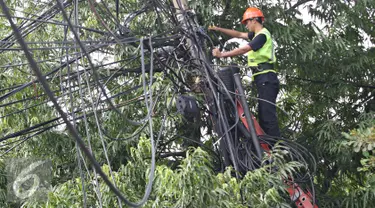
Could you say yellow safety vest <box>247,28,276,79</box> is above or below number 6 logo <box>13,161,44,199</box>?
above

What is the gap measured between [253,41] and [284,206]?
1.69m

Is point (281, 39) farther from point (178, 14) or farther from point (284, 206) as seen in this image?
point (284, 206)

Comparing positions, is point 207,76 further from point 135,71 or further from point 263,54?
point 135,71

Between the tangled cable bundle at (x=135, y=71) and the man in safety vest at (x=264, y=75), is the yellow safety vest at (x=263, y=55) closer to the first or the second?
the man in safety vest at (x=264, y=75)

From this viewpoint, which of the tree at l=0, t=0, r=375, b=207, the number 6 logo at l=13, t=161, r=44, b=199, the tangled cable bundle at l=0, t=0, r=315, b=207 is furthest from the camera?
the number 6 logo at l=13, t=161, r=44, b=199

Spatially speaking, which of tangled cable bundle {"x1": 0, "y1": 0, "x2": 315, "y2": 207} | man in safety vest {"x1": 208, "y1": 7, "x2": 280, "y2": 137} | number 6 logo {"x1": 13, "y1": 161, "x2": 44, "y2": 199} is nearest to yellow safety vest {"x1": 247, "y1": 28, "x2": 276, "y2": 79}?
man in safety vest {"x1": 208, "y1": 7, "x2": 280, "y2": 137}

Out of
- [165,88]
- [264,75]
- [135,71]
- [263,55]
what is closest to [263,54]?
[263,55]

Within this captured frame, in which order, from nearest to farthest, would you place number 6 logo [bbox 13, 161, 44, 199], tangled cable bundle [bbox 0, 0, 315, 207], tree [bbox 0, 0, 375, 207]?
1. tangled cable bundle [bbox 0, 0, 315, 207]
2. tree [bbox 0, 0, 375, 207]
3. number 6 logo [bbox 13, 161, 44, 199]

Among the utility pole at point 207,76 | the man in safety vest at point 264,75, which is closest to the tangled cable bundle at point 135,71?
the utility pole at point 207,76

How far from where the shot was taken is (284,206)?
5656 millimetres

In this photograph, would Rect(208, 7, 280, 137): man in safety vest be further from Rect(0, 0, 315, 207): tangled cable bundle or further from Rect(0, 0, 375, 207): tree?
Rect(0, 0, 375, 207): tree

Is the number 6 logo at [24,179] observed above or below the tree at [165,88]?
below

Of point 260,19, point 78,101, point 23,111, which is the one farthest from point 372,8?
point 23,111

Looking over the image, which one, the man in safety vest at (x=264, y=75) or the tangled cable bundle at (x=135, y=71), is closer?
the tangled cable bundle at (x=135, y=71)
